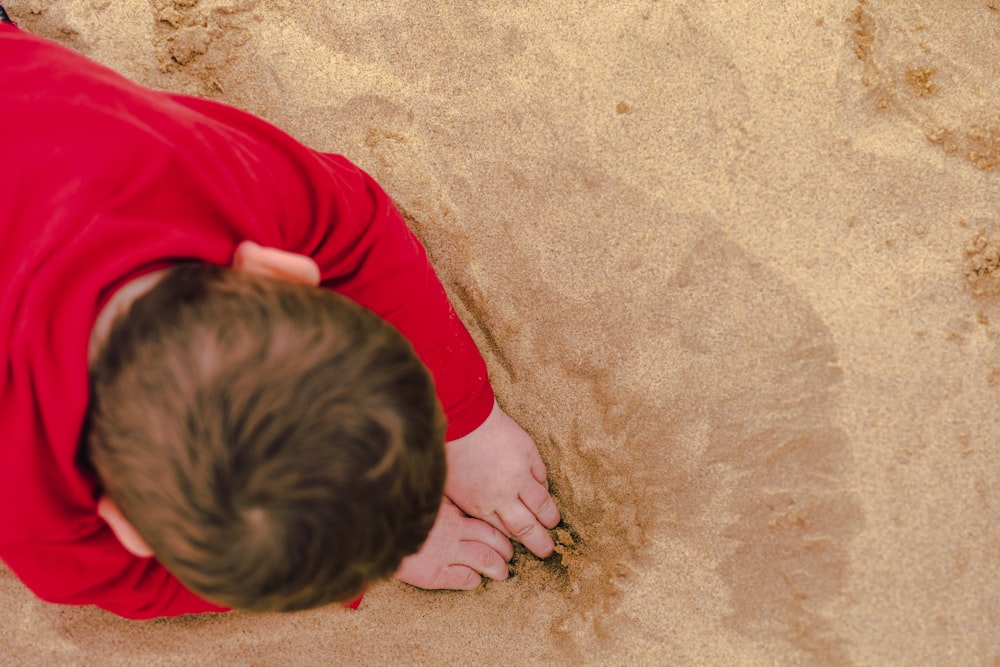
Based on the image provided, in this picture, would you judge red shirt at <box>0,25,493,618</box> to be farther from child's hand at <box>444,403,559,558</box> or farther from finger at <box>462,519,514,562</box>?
finger at <box>462,519,514,562</box>

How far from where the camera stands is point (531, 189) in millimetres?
1300

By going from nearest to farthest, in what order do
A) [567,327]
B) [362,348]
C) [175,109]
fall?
[362,348], [175,109], [567,327]

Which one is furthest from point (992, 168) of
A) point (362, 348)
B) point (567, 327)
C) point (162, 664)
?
point (162, 664)

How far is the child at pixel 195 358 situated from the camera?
0.72 m

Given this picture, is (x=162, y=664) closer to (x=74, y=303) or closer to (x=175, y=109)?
(x=74, y=303)

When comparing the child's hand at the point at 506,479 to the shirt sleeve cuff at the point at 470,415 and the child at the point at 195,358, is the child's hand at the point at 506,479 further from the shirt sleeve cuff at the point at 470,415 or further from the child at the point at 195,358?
the child at the point at 195,358

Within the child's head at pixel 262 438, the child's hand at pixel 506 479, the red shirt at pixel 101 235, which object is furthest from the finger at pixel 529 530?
the child's head at pixel 262 438

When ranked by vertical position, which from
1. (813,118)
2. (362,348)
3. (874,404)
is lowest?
(874,404)

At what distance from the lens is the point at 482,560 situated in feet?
4.30

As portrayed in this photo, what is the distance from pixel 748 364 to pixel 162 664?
3.63 ft

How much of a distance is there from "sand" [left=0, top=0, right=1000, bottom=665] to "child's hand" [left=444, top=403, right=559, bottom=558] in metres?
0.04

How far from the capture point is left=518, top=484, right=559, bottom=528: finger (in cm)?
129

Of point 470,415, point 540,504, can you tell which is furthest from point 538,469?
point 470,415

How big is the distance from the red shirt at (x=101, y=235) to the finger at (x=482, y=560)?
32 centimetres
